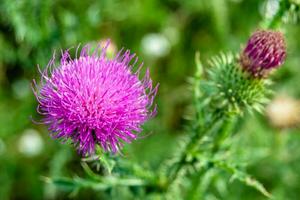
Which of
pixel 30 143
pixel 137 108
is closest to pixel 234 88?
pixel 137 108

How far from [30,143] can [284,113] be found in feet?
9.33

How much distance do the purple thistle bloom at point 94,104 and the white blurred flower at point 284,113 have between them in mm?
2499

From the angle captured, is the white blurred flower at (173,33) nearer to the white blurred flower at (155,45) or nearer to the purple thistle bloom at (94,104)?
the white blurred flower at (155,45)

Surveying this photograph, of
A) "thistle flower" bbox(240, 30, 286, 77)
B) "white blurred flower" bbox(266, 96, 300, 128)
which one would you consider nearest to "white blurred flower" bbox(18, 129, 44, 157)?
"white blurred flower" bbox(266, 96, 300, 128)

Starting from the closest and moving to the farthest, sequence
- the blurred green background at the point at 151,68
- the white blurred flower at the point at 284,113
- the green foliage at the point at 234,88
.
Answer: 1. the green foliage at the point at 234,88
2. the blurred green background at the point at 151,68
3. the white blurred flower at the point at 284,113

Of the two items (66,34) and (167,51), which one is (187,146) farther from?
(167,51)

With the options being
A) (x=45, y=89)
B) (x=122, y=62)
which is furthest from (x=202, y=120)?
(x=45, y=89)

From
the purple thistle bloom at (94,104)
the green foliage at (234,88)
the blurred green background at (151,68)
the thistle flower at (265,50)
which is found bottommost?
the purple thistle bloom at (94,104)

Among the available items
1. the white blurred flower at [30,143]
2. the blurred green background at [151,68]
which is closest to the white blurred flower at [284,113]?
the blurred green background at [151,68]

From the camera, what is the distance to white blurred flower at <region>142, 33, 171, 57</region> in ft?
20.8

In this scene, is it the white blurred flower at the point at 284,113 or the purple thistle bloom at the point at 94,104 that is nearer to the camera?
the purple thistle bloom at the point at 94,104

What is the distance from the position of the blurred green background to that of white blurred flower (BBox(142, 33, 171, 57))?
0.01 meters

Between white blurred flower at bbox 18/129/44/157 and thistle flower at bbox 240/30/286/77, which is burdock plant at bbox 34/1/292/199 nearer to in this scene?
thistle flower at bbox 240/30/286/77

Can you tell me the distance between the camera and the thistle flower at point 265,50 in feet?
11.2
